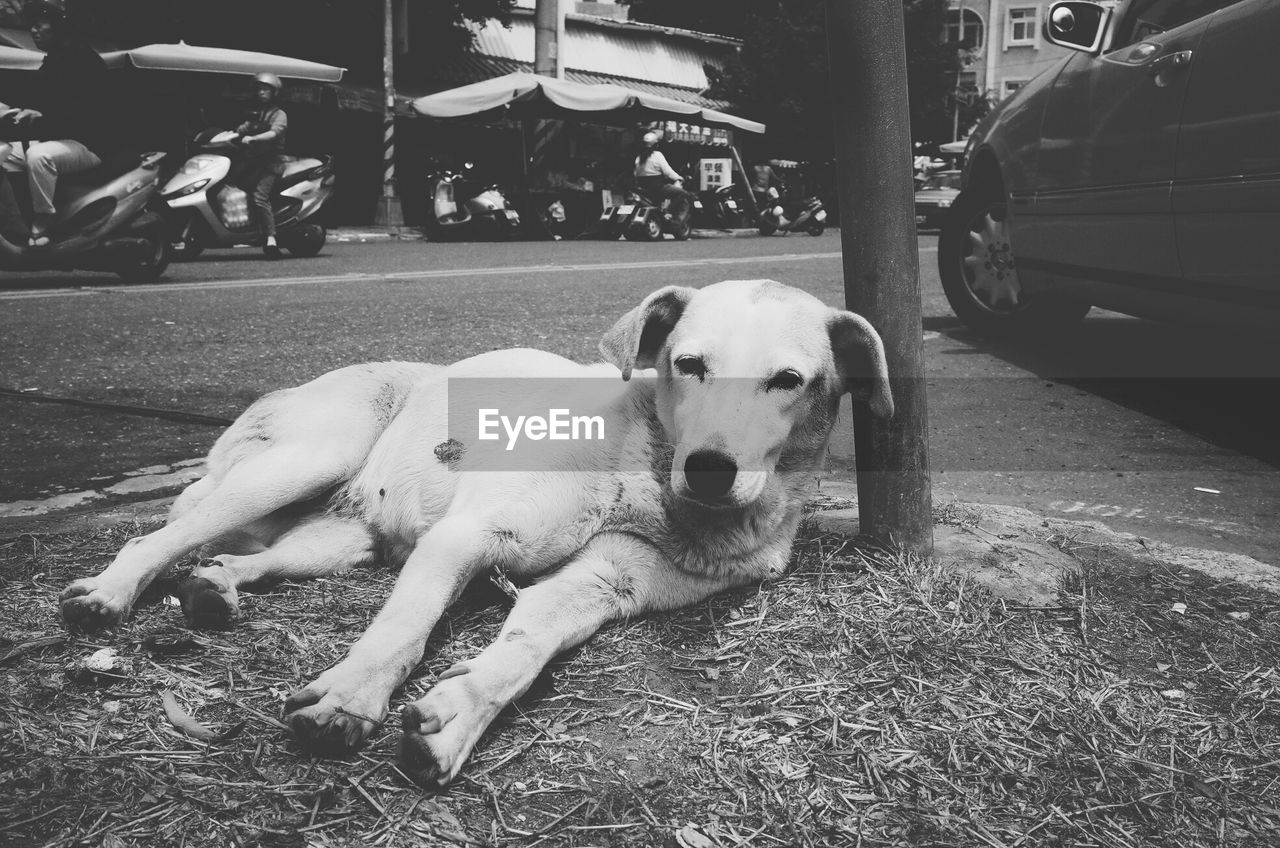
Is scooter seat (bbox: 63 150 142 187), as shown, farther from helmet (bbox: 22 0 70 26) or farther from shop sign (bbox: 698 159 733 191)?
shop sign (bbox: 698 159 733 191)

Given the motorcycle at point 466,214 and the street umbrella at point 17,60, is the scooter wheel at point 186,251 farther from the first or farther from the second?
the motorcycle at point 466,214

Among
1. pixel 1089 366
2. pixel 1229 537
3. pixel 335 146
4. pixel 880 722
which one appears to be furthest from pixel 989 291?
pixel 335 146

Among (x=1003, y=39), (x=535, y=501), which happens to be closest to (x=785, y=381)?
(x=535, y=501)

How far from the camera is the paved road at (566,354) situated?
376 centimetres

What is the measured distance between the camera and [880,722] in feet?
6.84

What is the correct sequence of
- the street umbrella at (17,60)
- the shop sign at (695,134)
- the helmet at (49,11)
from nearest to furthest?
the helmet at (49,11)
the street umbrella at (17,60)
the shop sign at (695,134)

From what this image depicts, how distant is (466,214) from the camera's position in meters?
18.2

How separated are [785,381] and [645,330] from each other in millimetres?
421

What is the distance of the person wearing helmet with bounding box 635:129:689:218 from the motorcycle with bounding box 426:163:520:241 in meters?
2.70

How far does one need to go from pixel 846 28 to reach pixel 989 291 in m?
4.45

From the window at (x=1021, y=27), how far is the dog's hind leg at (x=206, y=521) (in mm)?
64246

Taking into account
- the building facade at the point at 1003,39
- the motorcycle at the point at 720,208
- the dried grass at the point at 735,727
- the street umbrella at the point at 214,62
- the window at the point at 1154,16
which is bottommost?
the dried grass at the point at 735,727

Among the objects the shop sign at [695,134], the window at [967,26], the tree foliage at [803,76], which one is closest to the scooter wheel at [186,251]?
the shop sign at [695,134]

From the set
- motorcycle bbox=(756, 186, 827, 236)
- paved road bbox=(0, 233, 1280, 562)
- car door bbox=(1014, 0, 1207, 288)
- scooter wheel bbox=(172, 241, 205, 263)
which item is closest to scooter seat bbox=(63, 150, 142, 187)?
paved road bbox=(0, 233, 1280, 562)
